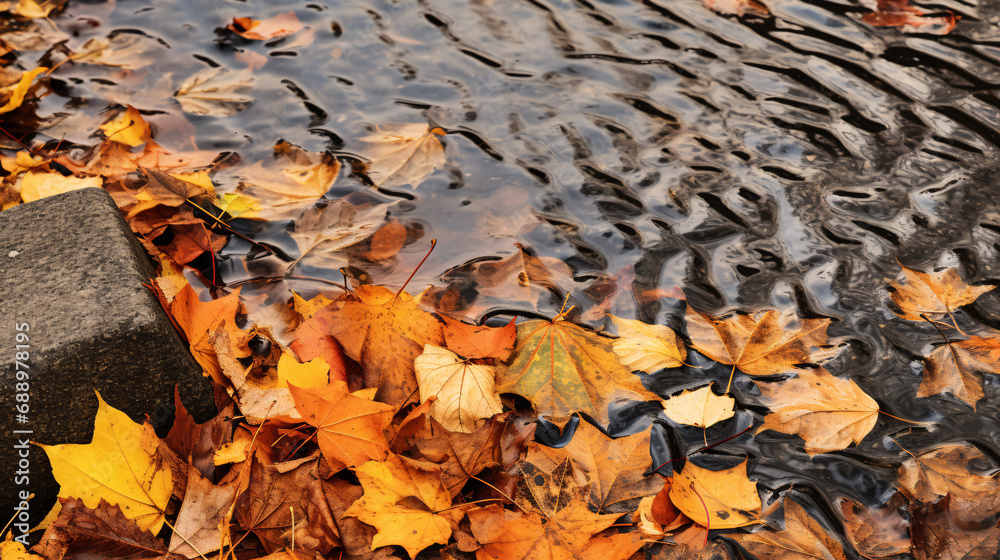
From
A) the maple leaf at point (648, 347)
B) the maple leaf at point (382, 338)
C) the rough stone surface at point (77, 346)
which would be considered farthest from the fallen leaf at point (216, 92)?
the maple leaf at point (648, 347)

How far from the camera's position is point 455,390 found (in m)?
1.41

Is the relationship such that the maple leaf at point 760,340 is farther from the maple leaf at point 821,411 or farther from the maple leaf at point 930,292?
the maple leaf at point 930,292

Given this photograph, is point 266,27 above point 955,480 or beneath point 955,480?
above

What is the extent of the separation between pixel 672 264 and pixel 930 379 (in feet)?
2.35

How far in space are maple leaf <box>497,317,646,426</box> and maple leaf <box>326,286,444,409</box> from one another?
0.24 m

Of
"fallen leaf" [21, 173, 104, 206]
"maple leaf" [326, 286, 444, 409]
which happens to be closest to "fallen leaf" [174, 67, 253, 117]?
"fallen leaf" [21, 173, 104, 206]

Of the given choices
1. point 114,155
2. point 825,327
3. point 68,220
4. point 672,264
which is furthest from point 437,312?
point 114,155

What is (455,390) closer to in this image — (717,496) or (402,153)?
(717,496)

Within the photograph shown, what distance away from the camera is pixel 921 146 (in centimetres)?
219

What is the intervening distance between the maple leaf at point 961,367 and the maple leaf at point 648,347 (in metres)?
0.61

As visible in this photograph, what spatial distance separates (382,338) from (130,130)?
1576 mm

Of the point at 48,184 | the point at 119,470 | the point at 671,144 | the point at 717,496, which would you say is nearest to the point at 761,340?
the point at 717,496

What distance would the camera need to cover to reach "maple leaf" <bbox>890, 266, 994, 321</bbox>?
1707 mm

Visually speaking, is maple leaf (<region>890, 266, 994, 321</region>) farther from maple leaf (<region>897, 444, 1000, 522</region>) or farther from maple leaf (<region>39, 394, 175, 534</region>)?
maple leaf (<region>39, 394, 175, 534</region>)
